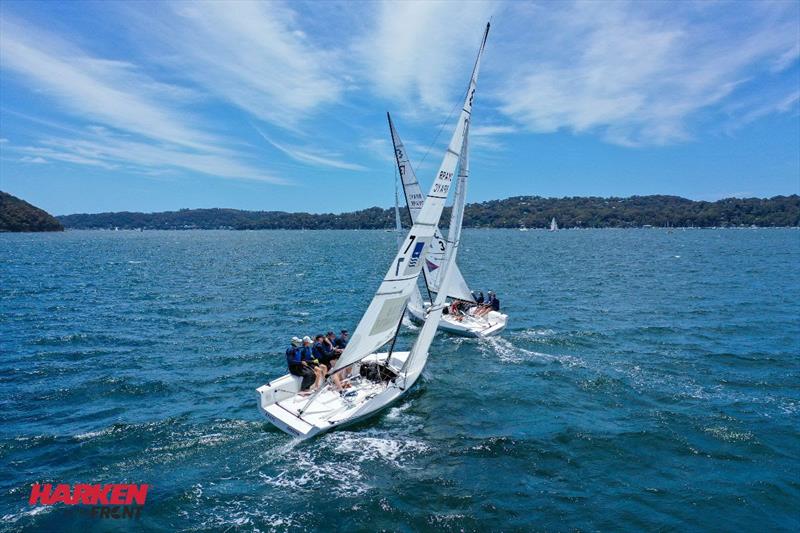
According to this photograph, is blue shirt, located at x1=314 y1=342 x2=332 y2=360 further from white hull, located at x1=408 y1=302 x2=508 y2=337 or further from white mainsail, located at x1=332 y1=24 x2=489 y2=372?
white hull, located at x1=408 y1=302 x2=508 y2=337

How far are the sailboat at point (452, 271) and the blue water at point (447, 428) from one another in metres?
0.92

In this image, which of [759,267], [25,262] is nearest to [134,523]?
[759,267]

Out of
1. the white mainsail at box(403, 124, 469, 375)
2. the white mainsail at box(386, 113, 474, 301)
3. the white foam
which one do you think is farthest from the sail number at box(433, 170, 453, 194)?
the white foam

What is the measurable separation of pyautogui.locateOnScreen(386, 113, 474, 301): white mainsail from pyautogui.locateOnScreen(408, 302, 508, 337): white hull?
1.47 metres

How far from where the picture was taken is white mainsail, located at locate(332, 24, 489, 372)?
48.2 ft

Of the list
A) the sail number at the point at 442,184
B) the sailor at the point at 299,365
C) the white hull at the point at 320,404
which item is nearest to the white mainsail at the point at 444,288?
the white hull at the point at 320,404

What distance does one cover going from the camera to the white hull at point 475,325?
24531 millimetres

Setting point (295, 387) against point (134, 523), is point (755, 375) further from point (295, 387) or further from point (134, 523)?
point (134, 523)

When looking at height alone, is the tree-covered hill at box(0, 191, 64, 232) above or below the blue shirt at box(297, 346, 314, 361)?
above

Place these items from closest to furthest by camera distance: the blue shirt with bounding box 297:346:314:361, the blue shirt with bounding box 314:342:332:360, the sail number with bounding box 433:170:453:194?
the blue shirt with bounding box 297:346:314:361 → the sail number with bounding box 433:170:453:194 → the blue shirt with bounding box 314:342:332:360

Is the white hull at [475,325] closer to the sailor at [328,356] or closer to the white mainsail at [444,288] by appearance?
the white mainsail at [444,288]

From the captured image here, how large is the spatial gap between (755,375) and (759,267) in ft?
145

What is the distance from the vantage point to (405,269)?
15.1m

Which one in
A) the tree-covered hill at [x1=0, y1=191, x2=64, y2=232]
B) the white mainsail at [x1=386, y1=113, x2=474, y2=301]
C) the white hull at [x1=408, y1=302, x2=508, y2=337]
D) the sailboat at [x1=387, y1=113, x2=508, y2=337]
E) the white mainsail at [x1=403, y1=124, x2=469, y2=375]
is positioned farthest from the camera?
the tree-covered hill at [x1=0, y1=191, x2=64, y2=232]
